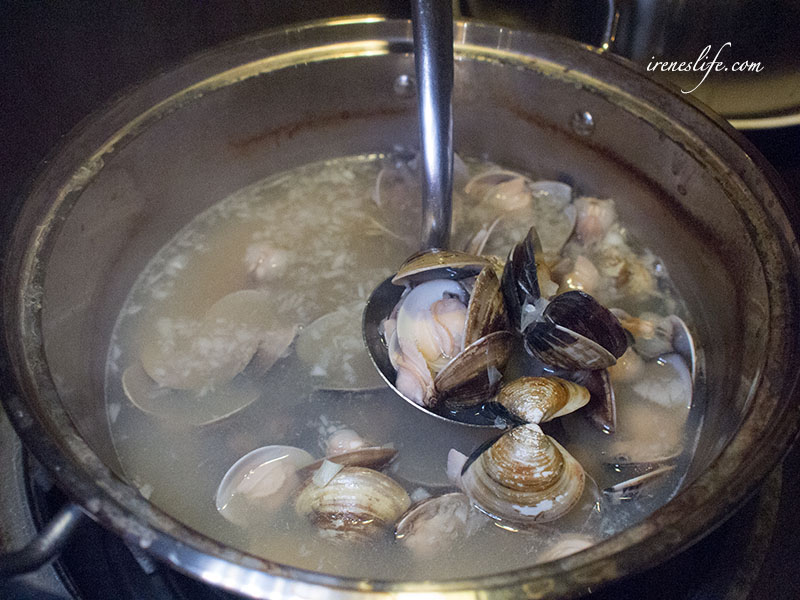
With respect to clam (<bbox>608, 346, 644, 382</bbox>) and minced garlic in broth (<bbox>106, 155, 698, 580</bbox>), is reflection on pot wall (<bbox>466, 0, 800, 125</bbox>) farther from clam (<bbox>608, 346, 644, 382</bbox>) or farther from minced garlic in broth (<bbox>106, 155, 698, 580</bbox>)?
clam (<bbox>608, 346, 644, 382</bbox>)

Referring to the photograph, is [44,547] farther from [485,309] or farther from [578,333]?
[578,333]

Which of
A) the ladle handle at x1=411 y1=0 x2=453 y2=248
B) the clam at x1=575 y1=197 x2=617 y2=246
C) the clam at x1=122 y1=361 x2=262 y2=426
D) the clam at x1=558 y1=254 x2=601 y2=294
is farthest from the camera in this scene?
the clam at x1=575 y1=197 x2=617 y2=246

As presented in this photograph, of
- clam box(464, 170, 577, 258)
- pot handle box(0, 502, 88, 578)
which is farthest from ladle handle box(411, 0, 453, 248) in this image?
pot handle box(0, 502, 88, 578)

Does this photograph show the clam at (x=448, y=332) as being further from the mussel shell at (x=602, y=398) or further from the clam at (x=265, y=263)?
the clam at (x=265, y=263)

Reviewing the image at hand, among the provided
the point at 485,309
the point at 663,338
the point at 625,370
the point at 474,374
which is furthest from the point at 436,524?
the point at 663,338

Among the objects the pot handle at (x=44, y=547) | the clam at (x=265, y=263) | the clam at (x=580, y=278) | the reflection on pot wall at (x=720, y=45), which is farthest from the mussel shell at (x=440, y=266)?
the reflection on pot wall at (x=720, y=45)

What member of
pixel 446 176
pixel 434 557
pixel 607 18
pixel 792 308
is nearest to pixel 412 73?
pixel 446 176
